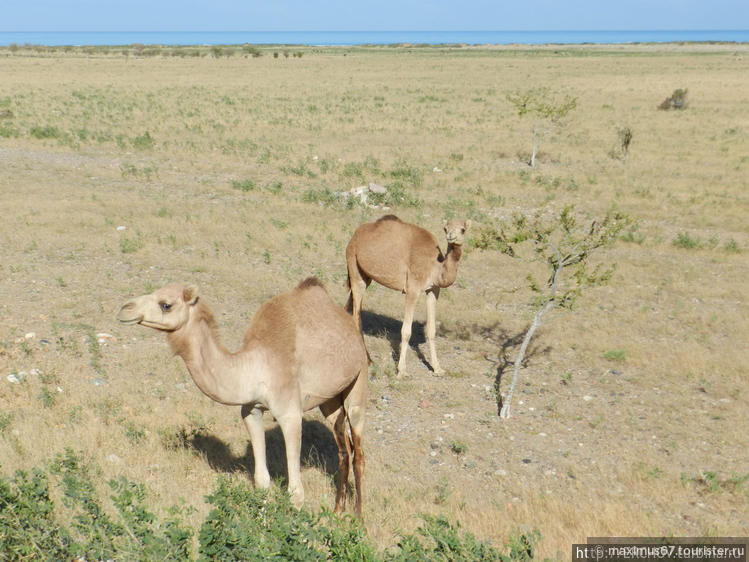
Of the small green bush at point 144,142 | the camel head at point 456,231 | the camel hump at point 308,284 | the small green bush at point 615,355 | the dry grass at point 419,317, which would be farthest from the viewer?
the small green bush at point 144,142

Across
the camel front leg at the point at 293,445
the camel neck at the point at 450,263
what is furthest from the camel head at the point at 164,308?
the camel neck at the point at 450,263

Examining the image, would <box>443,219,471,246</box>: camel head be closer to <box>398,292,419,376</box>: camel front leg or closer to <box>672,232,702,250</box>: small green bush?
<box>398,292,419,376</box>: camel front leg

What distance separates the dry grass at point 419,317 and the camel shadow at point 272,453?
Answer: 0.15ft

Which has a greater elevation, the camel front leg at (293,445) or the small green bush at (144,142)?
the camel front leg at (293,445)

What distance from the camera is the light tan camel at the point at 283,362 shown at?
464 cm

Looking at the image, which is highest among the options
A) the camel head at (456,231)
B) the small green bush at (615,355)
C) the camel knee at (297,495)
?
the camel head at (456,231)

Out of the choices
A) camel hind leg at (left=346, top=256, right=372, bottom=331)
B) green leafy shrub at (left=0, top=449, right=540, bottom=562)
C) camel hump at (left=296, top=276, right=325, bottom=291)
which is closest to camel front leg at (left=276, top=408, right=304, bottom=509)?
green leafy shrub at (left=0, top=449, right=540, bottom=562)

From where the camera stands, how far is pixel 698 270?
13875 millimetres

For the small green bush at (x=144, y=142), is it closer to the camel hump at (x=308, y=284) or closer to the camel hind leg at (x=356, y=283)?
the camel hind leg at (x=356, y=283)

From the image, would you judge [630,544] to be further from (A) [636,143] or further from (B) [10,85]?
(B) [10,85]

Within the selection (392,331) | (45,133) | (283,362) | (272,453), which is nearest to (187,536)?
(283,362)

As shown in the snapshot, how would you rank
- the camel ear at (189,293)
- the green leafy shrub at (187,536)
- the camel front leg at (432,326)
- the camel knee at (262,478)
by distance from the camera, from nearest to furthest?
1. the green leafy shrub at (187,536)
2. the camel ear at (189,293)
3. the camel knee at (262,478)
4. the camel front leg at (432,326)

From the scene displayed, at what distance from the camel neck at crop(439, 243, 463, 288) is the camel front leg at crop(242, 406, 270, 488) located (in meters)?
4.13

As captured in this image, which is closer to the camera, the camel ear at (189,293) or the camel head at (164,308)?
the camel head at (164,308)
